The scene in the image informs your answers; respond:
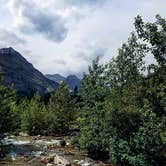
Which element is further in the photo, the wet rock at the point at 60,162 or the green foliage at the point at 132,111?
the wet rock at the point at 60,162

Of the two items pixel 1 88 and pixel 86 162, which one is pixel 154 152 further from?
pixel 1 88

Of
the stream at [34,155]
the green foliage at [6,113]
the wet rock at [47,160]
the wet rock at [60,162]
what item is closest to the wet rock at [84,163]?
the stream at [34,155]

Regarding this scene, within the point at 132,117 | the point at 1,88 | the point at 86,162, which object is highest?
the point at 1,88

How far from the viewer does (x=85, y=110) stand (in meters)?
54.9

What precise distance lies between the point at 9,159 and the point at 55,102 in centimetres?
3991

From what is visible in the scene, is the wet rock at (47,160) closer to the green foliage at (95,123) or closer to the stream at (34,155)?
the stream at (34,155)

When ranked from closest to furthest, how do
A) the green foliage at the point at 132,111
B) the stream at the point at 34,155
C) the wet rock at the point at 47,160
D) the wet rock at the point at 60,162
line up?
the green foliage at the point at 132,111, the wet rock at the point at 60,162, the stream at the point at 34,155, the wet rock at the point at 47,160

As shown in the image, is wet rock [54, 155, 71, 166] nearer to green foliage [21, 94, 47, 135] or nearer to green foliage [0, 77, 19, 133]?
green foliage [0, 77, 19, 133]

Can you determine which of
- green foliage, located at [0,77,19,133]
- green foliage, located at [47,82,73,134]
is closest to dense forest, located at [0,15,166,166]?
green foliage, located at [0,77,19,133]

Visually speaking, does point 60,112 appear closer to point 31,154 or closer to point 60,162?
point 31,154

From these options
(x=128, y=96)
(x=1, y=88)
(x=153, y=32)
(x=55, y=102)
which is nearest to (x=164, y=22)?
(x=153, y=32)

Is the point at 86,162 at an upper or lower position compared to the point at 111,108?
lower

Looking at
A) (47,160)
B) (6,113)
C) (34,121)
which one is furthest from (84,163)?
(34,121)

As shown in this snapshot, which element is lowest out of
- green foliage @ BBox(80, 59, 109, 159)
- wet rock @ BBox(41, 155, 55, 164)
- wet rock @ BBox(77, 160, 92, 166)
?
wet rock @ BBox(77, 160, 92, 166)
